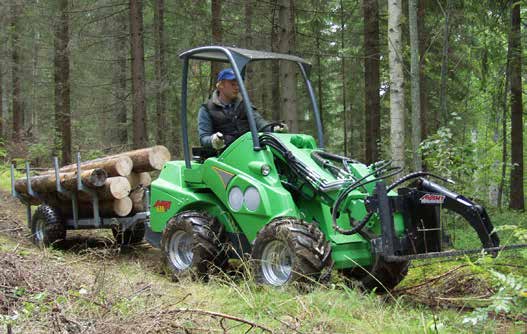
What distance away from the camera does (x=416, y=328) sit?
360 cm

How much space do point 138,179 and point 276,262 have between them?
4.30m

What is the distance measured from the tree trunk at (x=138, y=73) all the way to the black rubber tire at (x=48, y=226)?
6156 millimetres

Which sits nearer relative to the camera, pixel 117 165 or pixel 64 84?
pixel 117 165

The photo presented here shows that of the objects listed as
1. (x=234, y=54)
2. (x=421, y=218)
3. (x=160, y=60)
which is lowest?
(x=421, y=218)

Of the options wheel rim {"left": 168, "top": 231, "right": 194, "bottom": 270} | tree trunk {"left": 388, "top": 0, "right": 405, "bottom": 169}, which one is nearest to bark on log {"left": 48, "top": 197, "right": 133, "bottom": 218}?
wheel rim {"left": 168, "top": 231, "right": 194, "bottom": 270}

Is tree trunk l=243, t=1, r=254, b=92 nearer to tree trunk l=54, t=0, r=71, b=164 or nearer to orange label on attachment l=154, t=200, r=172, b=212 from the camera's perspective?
tree trunk l=54, t=0, r=71, b=164

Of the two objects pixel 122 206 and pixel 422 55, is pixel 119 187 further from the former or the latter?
pixel 422 55

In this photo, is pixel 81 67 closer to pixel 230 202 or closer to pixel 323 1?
pixel 323 1

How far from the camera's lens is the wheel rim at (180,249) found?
675 cm

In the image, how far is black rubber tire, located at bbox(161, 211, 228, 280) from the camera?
6.29 metres

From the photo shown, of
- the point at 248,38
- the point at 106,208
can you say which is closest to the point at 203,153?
the point at 106,208

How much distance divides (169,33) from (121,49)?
12.8 ft

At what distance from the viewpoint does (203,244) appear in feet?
20.6

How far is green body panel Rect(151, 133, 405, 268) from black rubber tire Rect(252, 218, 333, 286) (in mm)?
264
